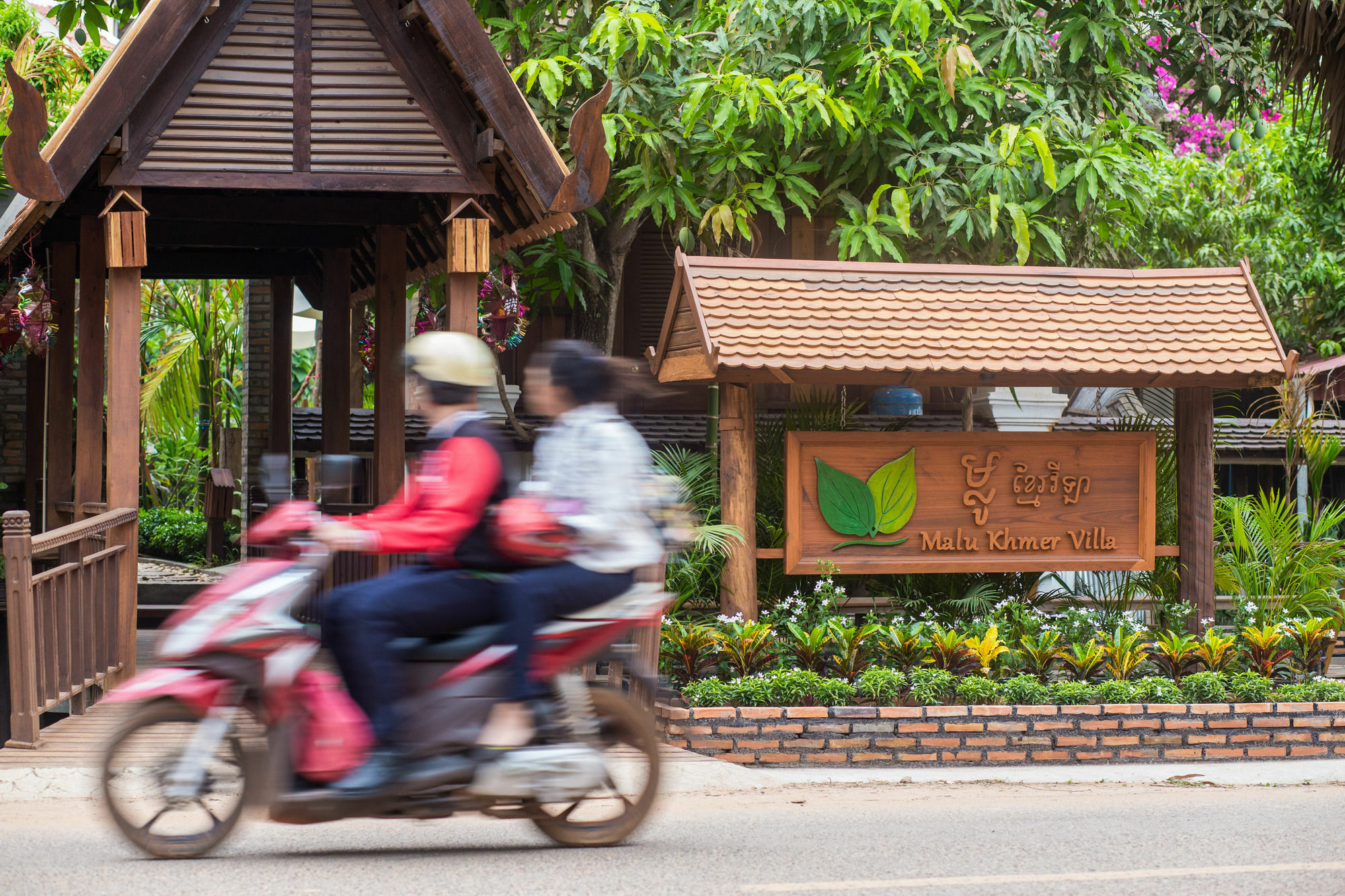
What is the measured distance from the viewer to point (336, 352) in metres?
12.3

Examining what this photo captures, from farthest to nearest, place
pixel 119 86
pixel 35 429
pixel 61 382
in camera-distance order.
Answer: pixel 35 429
pixel 61 382
pixel 119 86

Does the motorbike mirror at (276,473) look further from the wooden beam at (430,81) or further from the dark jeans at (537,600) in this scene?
the wooden beam at (430,81)

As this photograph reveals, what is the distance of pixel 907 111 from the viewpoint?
1215 centimetres

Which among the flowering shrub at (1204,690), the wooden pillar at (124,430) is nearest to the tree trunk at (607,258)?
the wooden pillar at (124,430)

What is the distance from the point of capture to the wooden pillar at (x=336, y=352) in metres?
12.2

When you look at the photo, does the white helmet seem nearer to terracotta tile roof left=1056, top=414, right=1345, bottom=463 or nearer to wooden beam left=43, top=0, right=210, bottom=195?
wooden beam left=43, top=0, right=210, bottom=195

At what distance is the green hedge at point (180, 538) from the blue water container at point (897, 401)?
362 inches

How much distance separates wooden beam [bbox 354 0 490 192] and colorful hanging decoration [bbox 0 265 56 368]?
13.3ft

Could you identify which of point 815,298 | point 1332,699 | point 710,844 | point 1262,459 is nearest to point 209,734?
point 710,844

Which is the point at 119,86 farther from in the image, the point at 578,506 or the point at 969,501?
the point at 969,501

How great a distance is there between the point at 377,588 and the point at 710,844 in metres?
1.76

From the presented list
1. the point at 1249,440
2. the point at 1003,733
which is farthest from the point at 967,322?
the point at 1249,440

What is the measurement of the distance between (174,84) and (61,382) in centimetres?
470

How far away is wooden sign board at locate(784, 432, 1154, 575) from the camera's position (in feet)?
30.2
